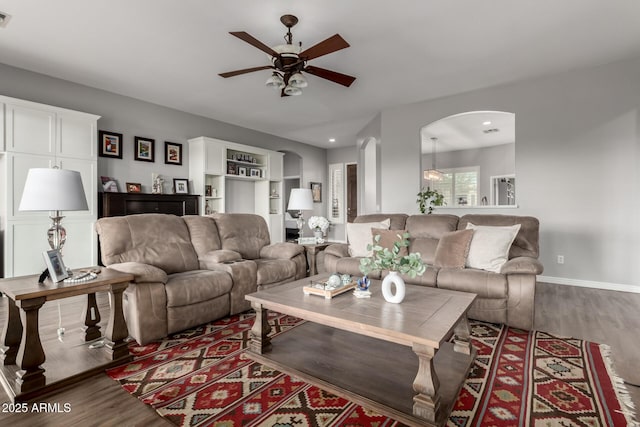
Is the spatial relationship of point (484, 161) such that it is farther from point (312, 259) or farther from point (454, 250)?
point (312, 259)

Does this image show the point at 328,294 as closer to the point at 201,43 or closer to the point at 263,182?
the point at 201,43

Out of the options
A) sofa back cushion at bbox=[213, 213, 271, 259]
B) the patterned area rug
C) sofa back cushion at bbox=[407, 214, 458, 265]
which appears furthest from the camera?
sofa back cushion at bbox=[213, 213, 271, 259]

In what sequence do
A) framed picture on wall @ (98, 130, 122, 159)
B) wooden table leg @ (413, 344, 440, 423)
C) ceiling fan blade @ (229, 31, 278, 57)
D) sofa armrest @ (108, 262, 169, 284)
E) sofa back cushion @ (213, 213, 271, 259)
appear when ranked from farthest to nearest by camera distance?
framed picture on wall @ (98, 130, 122, 159) → sofa back cushion @ (213, 213, 271, 259) → ceiling fan blade @ (229, 31, 278, 57) → sofa armrest @ (108, 262, 169, 284) → wooden table leg @ (413, 344, 440, 423)

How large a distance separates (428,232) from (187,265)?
256 centimetres

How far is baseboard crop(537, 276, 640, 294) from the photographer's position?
388cm

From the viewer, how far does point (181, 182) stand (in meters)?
5.55

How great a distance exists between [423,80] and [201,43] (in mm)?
2804

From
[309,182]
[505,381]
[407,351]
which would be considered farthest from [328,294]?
[309,182]

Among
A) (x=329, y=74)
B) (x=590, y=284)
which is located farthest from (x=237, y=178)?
(x=590, y=284)

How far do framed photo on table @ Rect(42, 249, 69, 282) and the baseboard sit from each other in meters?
5.24

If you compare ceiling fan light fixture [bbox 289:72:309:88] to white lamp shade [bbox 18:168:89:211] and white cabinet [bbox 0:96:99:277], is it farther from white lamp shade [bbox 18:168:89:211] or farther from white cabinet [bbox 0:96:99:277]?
white cabinet [bbox 0:96:99:277]

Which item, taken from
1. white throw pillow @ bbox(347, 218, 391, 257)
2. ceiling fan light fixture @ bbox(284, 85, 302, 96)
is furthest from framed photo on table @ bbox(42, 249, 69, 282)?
white throw pillow @ bbox(347, 218, 391, 257)

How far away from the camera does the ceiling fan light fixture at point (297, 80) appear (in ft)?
9.71

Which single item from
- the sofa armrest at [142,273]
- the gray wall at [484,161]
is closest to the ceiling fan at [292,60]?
the sofa armrest at [142,273]
